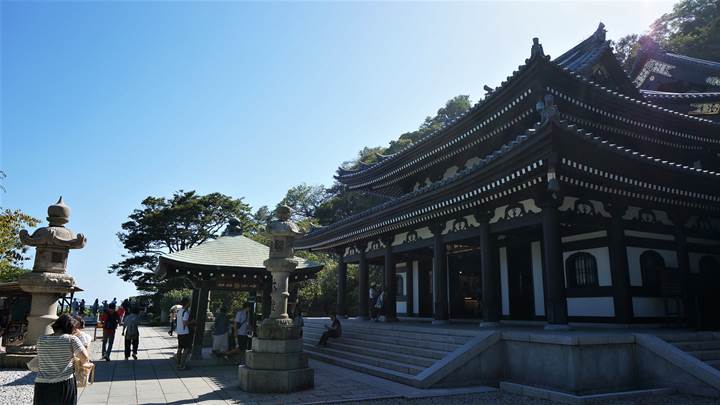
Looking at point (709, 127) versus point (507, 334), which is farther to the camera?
point (709, 127)

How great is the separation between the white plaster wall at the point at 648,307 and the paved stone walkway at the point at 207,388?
5.54m

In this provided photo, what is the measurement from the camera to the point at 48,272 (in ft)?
35.7

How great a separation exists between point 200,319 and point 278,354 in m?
5.32

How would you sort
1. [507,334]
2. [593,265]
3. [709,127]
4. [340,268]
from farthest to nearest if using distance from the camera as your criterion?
1. [340,268]
2. [709,127]
3. [593,265]
4. [507,334]

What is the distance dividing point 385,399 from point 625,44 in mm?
57748

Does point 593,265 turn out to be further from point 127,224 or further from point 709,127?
point 127,224

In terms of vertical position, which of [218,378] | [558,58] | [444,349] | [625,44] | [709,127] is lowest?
[218,378]

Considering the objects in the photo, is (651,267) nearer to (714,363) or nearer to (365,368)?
(714,363)

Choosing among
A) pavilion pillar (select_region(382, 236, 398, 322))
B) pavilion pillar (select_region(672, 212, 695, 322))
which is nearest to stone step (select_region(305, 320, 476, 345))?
pavilion pillar (select_region(382, 236, 398, 322))

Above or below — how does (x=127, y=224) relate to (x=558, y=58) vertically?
below

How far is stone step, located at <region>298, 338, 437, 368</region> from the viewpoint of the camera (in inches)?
408

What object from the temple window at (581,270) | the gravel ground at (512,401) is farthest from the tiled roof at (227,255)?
the temple window at (581,270)

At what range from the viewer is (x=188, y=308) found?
1259 centimetres

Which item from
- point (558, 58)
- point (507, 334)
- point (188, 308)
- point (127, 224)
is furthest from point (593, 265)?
point (127, 224)
